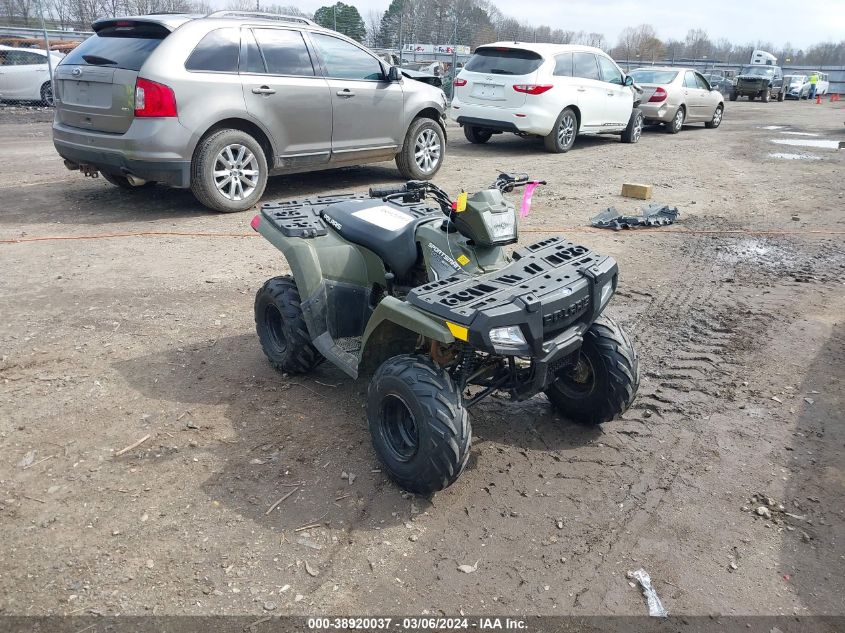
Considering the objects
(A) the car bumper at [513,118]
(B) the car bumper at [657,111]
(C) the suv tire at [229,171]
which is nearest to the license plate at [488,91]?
(A) the car bumper at [513,118]

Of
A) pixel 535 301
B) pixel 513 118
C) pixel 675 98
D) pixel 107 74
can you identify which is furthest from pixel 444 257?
pixel 675 98

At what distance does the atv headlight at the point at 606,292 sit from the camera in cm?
321

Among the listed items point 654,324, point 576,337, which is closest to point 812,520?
point 576,337

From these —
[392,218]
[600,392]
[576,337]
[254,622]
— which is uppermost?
[392,218]

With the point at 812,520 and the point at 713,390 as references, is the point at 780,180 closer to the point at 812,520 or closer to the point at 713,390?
the point at 713,390

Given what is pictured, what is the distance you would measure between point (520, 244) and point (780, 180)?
5942 mm

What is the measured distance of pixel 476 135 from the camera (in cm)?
1289

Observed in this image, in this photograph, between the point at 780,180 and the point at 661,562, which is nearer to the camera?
the point at 661,562

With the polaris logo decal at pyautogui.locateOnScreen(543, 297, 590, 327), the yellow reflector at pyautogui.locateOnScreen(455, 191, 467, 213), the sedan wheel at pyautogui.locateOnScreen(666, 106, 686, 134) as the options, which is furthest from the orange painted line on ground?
the sedan wheel at pyautogui.locateOnScreen(666, 106, 686, 134)

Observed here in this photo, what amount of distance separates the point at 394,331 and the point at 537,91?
8.96 m

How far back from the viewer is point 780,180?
10.5m

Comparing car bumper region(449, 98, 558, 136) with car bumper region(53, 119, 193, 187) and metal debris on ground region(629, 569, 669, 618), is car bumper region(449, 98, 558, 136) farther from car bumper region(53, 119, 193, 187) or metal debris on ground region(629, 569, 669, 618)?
metal debris on ground region(629, 569, 669, 618)

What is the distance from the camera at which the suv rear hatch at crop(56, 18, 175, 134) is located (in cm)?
675

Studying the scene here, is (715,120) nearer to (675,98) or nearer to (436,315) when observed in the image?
(675,98)
